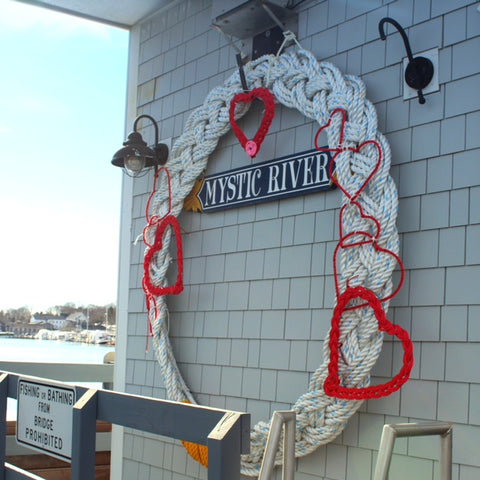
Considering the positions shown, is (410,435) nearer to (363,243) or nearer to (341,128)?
(363,243)

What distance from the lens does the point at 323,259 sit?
3.61 m

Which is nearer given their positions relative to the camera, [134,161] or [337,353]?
[337,353]

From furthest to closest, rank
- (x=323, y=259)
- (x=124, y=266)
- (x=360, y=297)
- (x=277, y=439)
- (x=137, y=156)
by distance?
1. (x=124, y=266)
2. (x=137, y=156)
3. (x=323, y=259)
4. (x=360, y=297)
5. (x=277, y=439)

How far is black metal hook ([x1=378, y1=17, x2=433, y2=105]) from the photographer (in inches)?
127

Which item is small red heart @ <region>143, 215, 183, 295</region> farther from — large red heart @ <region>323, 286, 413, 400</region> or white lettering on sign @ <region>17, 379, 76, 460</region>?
white lettering on sign @ <region>17, 379, 76, 460</region>

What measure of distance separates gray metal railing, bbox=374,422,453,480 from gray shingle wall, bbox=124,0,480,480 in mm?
398

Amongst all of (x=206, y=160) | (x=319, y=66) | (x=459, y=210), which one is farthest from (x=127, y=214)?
(x=459, y=210)

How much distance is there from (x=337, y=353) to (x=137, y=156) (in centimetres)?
199

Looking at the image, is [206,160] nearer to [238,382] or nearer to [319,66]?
[319,66]

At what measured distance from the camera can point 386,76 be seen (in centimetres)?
343

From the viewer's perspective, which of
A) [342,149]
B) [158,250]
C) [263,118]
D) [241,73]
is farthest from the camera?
[158,250]

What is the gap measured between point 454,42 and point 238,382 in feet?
6.91

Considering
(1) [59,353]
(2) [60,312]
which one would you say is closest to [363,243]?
(2) [60,312]

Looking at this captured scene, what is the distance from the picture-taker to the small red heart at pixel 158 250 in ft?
14.0
